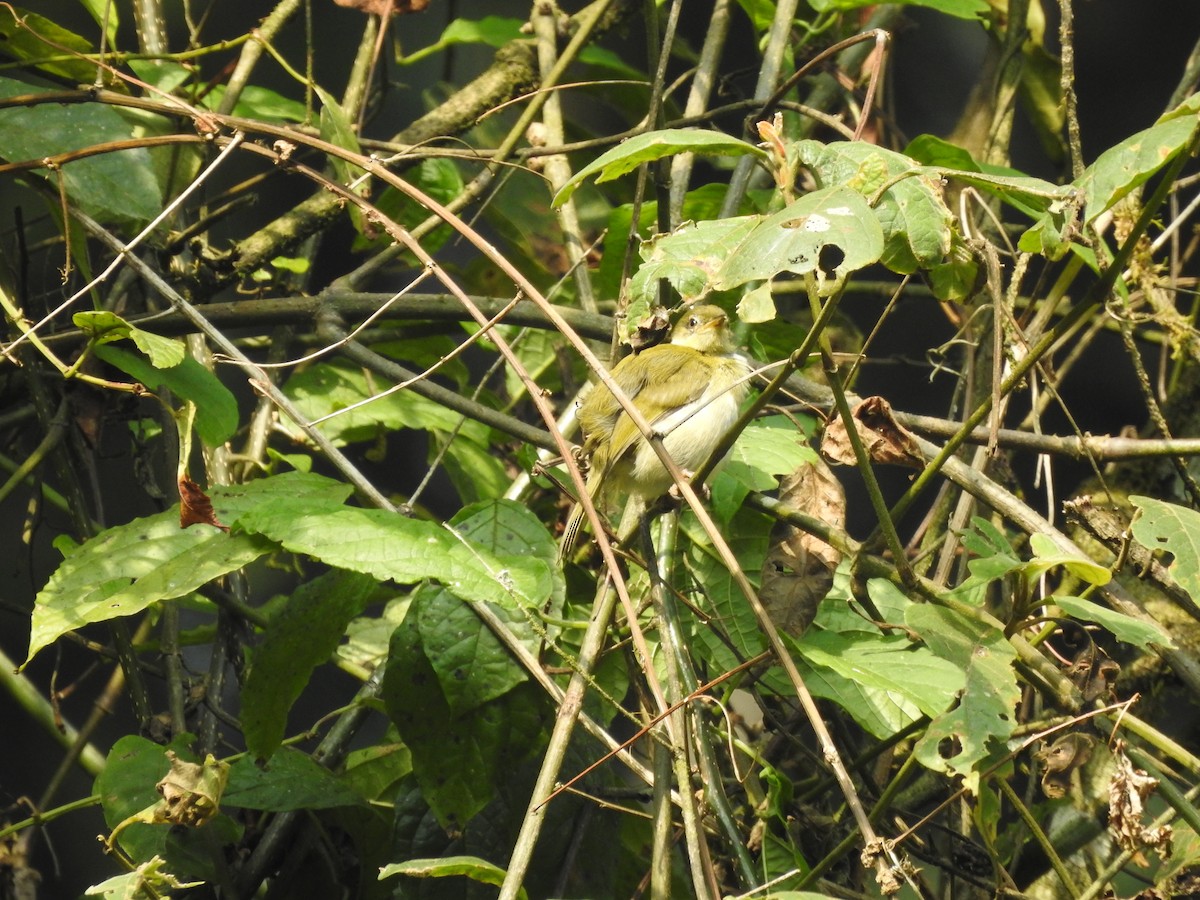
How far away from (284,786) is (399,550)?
77cm

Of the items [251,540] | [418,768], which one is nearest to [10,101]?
[251,540]

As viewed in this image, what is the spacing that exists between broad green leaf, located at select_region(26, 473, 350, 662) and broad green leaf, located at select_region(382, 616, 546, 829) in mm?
341

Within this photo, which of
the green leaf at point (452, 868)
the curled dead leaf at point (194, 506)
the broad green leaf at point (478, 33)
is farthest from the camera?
the broad green leaf at point (478, 33)

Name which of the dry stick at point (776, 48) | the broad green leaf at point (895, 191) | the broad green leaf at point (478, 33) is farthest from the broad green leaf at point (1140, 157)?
the broad green leaf at point (478, 33)

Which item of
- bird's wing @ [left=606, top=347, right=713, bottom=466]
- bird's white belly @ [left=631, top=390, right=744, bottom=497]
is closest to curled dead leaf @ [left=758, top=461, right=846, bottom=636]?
bird's white belly @ [left=631, top=390, right=744, bottom=497]

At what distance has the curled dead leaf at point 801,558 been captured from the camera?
2.12 m

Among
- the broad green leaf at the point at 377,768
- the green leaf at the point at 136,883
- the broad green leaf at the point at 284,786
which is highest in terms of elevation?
the green leaf at the point at 136,883

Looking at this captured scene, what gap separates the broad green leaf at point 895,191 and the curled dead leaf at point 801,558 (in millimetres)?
703

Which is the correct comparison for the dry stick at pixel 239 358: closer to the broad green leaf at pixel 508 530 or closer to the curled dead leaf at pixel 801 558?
the broad green leaf at pixel 508 530

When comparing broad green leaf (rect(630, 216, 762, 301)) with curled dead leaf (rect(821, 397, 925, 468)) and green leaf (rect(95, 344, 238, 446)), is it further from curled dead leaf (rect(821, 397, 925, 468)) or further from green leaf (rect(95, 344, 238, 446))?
green leaf (rect(95, 344, 238, 446))

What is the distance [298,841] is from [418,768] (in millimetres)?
539

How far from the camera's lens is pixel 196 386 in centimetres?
230

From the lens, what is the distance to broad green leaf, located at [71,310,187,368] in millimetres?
1961

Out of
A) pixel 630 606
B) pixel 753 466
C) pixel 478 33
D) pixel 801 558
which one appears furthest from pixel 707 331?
pixel 630 606
